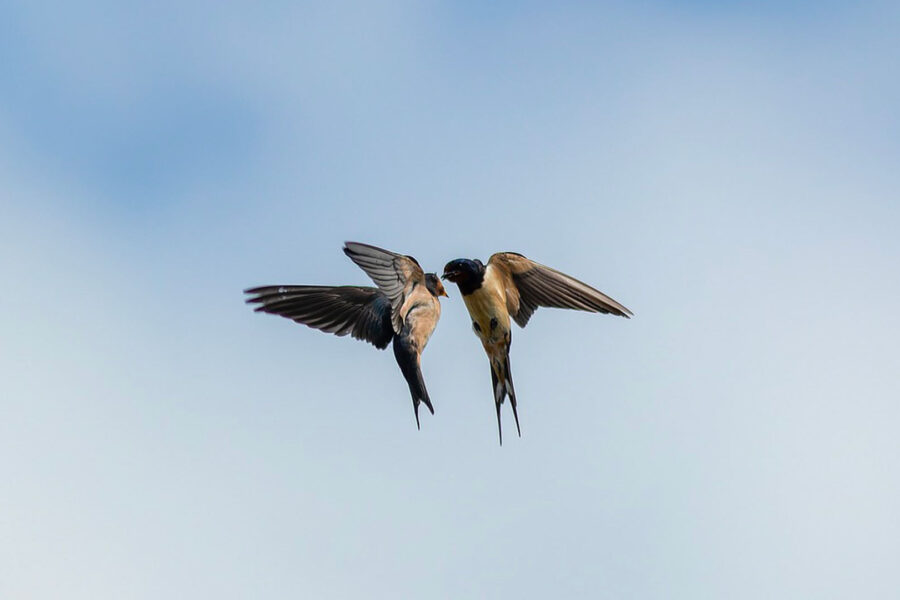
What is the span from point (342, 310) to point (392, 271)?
105 centimetres

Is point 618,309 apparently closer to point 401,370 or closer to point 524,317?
point 524,317

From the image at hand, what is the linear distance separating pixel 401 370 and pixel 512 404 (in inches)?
59.7

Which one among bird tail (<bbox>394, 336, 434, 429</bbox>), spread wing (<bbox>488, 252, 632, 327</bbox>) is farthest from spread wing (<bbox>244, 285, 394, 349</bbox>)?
spread wing (<bbox>488, 252, 632, 327</bbox>)

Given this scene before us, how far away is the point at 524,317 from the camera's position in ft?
39.5

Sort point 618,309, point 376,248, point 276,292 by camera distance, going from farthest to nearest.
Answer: point 618,309, point 276,292, point 376,248

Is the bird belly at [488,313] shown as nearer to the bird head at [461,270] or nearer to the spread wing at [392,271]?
the bird head at [461,270]

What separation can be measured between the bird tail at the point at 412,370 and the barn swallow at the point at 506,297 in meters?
1.00

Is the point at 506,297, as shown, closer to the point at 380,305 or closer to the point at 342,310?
the point at 380,305

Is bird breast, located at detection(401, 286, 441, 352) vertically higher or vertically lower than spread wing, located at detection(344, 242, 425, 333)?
lower

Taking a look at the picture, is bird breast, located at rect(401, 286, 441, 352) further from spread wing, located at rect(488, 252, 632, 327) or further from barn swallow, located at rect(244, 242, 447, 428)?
spread wing, located at rect(488, 252, 632, 327)

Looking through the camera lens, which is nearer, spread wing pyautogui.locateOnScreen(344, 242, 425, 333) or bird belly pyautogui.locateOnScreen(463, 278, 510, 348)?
spread wing pyautogui.locateOnScreen(344, 242, 425, 333)

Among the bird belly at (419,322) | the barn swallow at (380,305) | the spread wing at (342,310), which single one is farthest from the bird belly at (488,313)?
the bird belly at (419,322)

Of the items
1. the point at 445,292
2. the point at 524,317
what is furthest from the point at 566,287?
the point at 445,292

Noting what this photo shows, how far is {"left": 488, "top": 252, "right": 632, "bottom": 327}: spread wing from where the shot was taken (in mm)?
11773
